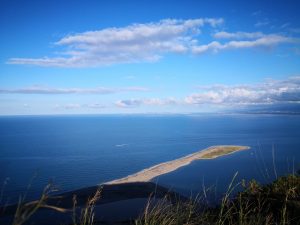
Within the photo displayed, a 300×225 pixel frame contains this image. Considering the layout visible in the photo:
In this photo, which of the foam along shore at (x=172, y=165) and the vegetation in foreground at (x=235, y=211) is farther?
the foam along shore at (x=172, y=165)

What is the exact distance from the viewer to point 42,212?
3469 cm

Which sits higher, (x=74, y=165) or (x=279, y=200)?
(x=279, y=200)

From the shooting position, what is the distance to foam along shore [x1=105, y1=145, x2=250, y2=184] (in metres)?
53.3

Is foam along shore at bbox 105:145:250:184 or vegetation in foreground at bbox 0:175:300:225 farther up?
vegetation in foreground at bbox 0:175:300:225

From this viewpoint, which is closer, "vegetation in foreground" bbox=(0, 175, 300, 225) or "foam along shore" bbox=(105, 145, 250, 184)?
"vegetation in foreground" bbox=(0, 175, 300, 225)

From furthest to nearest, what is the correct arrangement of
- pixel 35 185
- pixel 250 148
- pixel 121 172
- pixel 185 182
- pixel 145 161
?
pixel 250 148 < pixel 145 161 < pixel 121 172 < pixel 185 182 < pixel 35 185

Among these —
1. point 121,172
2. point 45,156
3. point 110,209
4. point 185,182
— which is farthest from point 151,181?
point 45,156

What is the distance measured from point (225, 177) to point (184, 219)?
52.6m

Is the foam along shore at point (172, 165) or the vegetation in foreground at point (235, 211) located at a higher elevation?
the vegetation in foreground at point (235, 211)

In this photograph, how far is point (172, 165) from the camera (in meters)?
65.4

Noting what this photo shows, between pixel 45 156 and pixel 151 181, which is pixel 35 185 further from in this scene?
pixel 45 156

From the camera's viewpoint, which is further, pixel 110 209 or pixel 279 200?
pixel 110 209

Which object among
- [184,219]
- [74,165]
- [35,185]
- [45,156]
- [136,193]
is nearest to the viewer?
[184,219]

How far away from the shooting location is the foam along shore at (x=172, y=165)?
175ft
